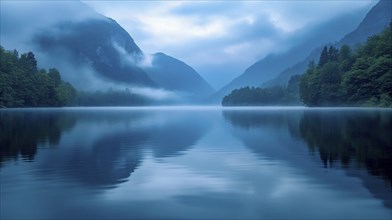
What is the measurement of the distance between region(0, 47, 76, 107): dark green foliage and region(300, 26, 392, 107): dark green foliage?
86.4m

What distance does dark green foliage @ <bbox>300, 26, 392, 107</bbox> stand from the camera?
335 feet

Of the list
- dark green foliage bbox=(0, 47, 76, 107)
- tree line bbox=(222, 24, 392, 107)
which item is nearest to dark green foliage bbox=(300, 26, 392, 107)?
tree line bbox=(222, 24, 392, 107)

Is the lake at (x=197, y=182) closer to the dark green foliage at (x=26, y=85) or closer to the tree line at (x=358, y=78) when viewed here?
the tree line at (x=358, y=78)

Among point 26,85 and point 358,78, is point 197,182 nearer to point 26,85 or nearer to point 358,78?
point 358,78

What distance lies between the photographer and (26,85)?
437ft

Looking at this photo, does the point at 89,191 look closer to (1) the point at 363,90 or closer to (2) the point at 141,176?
(2) the point at 141,176

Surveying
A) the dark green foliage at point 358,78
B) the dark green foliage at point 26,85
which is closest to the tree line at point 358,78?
the dark green foliage at point 358,78

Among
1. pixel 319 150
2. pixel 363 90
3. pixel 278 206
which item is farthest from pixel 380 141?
pixel 363 90

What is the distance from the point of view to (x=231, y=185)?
1330cm

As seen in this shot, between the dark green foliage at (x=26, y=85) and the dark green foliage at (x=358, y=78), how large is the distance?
283 ft

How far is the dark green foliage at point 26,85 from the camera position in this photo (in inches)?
4737

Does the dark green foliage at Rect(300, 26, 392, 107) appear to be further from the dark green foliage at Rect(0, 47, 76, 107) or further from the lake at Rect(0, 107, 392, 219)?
the dark green foliage at Rect(0, 47, 76, 107)

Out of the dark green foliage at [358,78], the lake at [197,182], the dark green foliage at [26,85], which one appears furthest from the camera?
the dark green foliage at [26,85]

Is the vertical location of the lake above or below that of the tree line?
below
